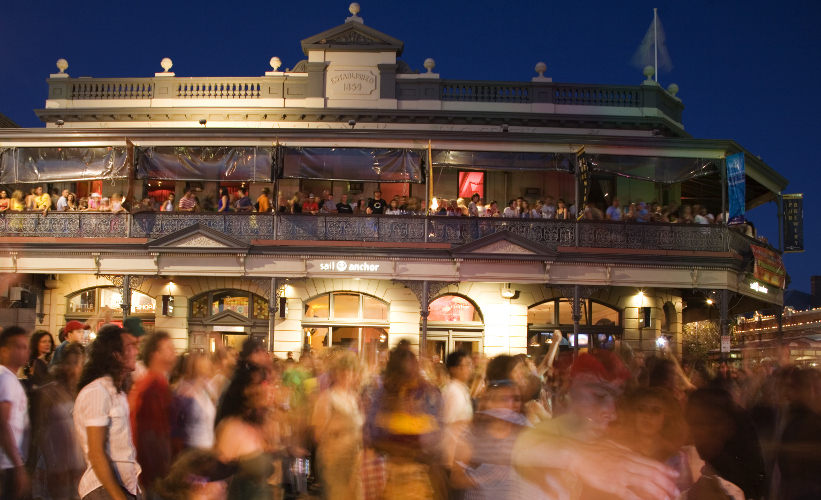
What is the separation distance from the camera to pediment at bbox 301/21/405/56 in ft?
85.6

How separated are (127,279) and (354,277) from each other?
21.1 ft

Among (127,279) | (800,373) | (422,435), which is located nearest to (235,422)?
(422,435)

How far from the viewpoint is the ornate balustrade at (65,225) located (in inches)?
869

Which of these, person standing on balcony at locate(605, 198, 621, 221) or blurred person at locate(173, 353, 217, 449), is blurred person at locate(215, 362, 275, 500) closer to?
blurred person at locate(173, 353, 217, 449)

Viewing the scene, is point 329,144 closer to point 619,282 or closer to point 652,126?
point 619,282

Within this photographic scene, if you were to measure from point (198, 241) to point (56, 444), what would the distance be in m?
15.8

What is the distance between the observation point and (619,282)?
70.6 feet

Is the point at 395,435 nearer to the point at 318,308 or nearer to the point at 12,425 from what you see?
the point at 12,425

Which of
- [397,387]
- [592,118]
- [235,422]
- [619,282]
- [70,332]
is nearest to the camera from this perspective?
[235,422]

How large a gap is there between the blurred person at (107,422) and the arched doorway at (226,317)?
1844cm

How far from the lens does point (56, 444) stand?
6277 millimetres

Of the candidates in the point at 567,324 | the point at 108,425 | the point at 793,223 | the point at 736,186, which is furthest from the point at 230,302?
the point at 108,425

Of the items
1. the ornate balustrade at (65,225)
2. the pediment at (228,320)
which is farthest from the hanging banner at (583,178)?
the ornate balustrade at (65,225)

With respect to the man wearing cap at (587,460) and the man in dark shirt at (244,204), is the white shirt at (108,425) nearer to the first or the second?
the man wearing cap at (587,460)
